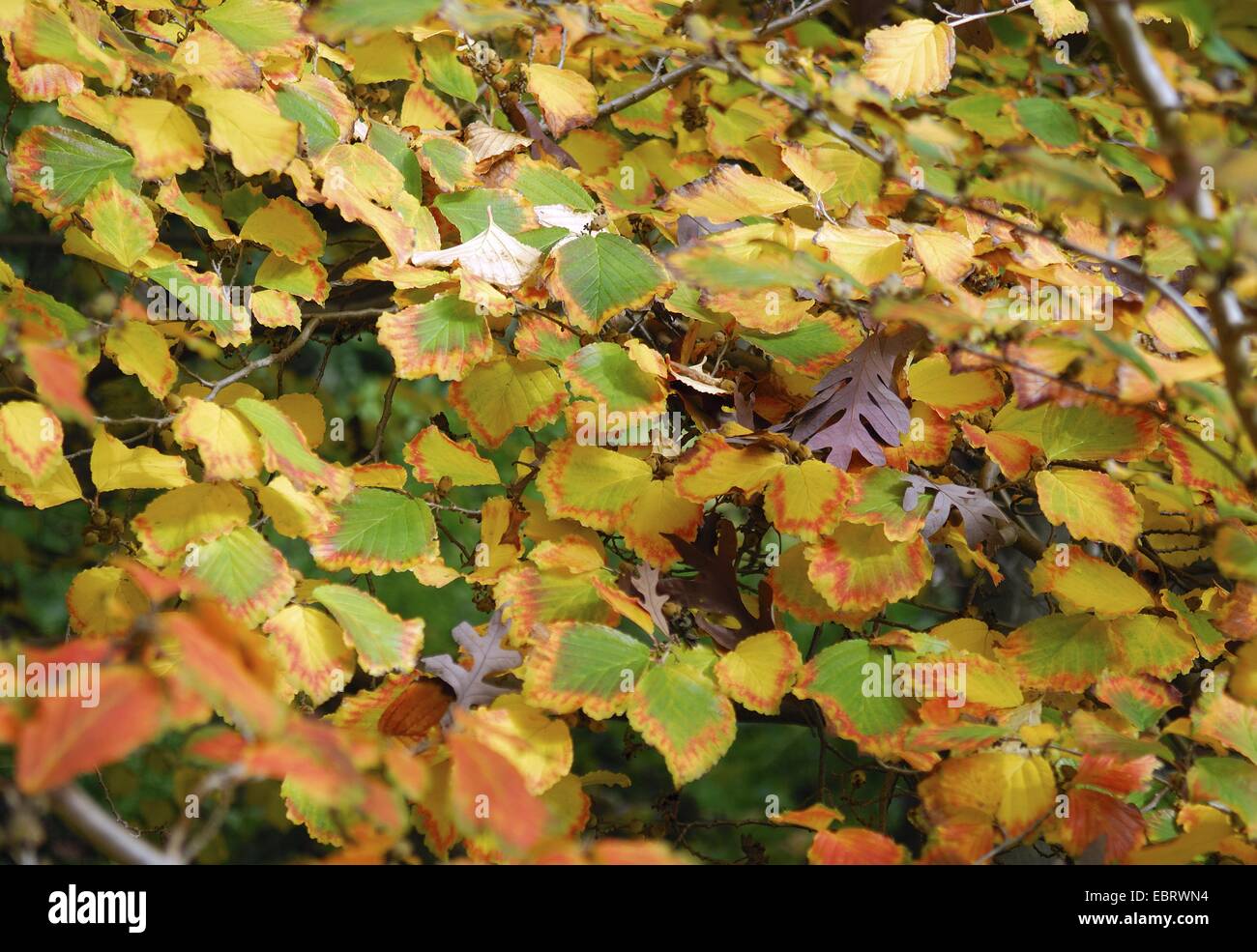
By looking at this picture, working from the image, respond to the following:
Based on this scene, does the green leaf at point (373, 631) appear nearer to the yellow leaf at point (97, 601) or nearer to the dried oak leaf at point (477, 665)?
the dried oak leaf at point (477, 665)

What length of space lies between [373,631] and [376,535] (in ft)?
0.45

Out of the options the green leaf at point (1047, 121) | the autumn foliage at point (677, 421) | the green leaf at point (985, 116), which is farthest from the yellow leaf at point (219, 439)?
the green leaf at point (985, 116)

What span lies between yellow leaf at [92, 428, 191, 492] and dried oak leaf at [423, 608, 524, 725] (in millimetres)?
253

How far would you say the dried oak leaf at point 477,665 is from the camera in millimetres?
812

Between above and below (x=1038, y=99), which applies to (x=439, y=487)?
below

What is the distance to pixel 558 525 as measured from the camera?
0.95m

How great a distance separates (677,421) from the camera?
961 mm

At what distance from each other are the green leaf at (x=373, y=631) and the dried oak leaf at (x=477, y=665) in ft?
0.08

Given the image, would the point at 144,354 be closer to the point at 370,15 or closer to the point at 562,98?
the point at 370,15

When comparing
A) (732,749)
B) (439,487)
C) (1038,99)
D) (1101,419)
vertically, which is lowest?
(732,749)

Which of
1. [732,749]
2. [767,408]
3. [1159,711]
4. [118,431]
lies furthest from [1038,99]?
[732,749]

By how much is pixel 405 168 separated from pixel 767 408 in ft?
1.41
